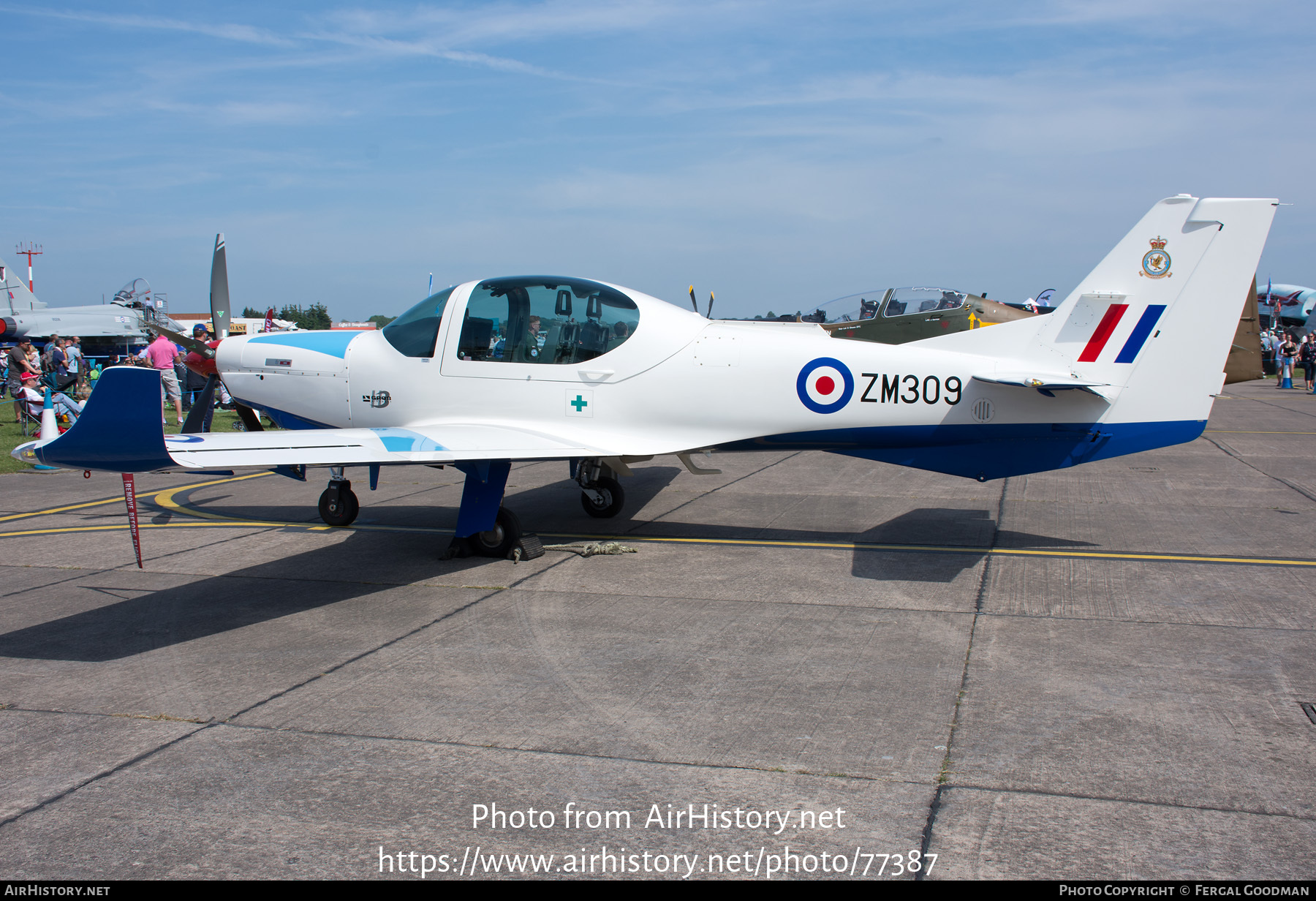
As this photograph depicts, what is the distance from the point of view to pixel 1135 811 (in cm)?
355

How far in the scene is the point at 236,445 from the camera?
6.41 meters

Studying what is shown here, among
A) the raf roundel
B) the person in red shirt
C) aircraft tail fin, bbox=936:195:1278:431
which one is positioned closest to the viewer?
aircraft tail fin, bbox=936:195:1278:431

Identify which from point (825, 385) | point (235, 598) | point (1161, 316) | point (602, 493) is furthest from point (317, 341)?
point (1161, 316)

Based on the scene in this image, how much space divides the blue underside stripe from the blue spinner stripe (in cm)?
58

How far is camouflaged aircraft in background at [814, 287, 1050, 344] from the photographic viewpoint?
611 inches

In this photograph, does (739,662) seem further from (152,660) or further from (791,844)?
(152,660)

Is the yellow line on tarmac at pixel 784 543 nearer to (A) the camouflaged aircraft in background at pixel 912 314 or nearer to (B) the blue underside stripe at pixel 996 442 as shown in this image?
(B) the blue underside stripe at pixel 996 442

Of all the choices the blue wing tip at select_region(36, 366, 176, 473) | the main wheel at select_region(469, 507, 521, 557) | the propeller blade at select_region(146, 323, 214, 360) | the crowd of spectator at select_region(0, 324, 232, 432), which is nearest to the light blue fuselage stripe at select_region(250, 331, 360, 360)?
the propeller blade at select_region(146, 323, 214, 360)

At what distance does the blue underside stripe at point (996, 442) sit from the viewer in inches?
295

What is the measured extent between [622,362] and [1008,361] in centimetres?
340

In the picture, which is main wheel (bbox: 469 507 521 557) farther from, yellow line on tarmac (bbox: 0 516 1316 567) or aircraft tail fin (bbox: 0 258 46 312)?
aircraft tail fin (bbox: 0 258 46 312)

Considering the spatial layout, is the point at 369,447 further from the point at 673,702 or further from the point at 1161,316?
the point at 1161,316

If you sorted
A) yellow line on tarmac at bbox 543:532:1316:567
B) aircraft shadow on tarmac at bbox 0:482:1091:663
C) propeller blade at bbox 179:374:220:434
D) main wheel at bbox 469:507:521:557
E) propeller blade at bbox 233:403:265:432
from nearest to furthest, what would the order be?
aircraft shadow on tarmac at bbox 0:482:1091:663, yellow line on tarmac at bbox 543:532:1316:567, main wheel at bbox 469:507:521:557, propeller blade at bbox 179:374:220:434, propeller blade at bbox 233:403:265:432

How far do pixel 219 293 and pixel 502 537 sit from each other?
552 centimetres
